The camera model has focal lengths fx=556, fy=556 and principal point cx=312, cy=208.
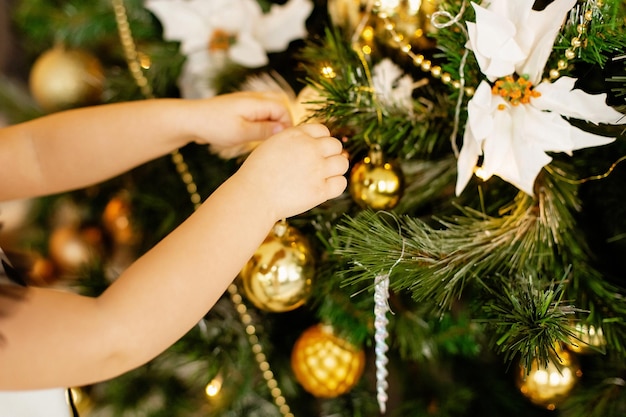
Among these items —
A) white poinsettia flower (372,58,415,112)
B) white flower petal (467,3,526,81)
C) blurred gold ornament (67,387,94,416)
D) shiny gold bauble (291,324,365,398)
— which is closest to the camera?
white flower petal (467,3,526,81)

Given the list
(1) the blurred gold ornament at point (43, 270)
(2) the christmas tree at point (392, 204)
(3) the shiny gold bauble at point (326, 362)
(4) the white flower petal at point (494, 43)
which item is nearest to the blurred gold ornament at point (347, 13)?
(2) the christmas tree at point (392, 204)

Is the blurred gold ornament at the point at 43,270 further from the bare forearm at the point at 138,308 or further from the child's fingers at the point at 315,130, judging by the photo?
the child's fingers at the point at 315,130

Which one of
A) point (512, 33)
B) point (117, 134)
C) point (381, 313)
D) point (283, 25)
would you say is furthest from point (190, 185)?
point (512, 33)

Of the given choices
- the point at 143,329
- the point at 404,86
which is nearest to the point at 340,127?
the point at 404,86

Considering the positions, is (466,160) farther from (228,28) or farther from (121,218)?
(121,218)

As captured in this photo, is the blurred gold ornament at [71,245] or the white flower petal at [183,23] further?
the blurred gold ornament at [71,245]

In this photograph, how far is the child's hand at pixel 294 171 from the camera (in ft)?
1.58

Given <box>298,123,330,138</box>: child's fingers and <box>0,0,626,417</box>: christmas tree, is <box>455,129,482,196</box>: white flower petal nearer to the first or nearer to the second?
<box>0,0,626,417</box>: christmas tree

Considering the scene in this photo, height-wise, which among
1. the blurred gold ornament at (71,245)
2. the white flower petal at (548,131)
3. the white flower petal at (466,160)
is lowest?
the blurred gold ornament at (71,245)

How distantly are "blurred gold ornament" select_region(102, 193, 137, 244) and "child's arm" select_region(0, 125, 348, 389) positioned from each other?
35cm

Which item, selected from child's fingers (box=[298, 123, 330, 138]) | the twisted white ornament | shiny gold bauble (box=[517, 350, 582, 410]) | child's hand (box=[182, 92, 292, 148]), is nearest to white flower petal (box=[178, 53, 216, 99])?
child's hand (box=[182, 92, 292, 148])

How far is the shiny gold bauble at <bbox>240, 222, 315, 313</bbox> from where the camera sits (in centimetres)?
55

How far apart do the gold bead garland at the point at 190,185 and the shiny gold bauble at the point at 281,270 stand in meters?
0.11

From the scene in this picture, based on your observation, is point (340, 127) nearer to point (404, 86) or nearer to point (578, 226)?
point (404, 86)
